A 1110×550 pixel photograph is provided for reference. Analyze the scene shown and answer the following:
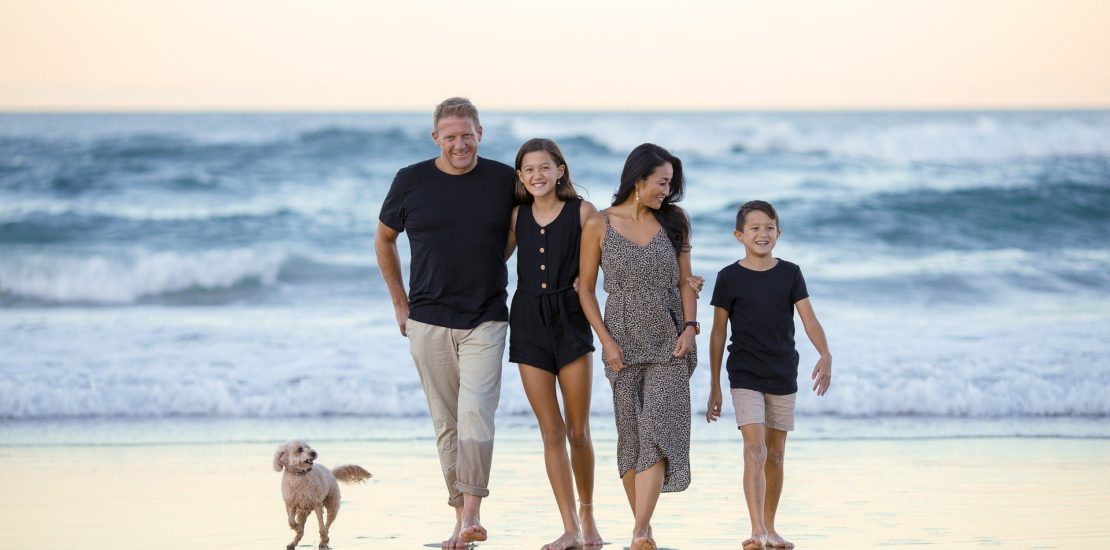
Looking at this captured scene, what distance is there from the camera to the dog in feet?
15.5

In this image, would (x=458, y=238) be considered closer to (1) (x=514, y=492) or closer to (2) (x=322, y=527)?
(2) (x=322, y=527)

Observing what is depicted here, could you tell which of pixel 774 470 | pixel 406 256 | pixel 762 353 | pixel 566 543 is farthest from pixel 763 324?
pixel 406 256

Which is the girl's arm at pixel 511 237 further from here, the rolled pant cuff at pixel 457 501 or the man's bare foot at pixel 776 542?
the man's bare foot at pixel 776 542

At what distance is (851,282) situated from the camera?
45.0ft

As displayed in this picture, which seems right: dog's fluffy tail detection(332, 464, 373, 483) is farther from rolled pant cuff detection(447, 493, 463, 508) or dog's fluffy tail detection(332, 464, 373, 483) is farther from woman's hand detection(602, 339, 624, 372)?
woman's hand detection(602, 339, 624, 372)

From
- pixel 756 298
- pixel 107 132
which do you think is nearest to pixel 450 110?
pixel 756 298

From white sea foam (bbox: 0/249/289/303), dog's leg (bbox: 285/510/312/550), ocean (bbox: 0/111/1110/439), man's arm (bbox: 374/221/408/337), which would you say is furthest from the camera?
white sea foam (bbox: 0/249/289/303)

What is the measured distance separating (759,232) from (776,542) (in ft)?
3.96

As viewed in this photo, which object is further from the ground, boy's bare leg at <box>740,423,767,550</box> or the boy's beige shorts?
the boy's beige shorts

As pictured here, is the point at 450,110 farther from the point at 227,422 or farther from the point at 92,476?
the point at 227,422

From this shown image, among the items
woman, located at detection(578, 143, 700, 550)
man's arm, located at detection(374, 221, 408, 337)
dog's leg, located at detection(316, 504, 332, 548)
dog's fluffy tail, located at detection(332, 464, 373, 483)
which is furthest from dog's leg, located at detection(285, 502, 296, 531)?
woman, located at detection(578, 143, 700, 550)

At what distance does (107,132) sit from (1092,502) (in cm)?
2209

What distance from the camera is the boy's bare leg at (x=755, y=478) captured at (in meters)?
4.68

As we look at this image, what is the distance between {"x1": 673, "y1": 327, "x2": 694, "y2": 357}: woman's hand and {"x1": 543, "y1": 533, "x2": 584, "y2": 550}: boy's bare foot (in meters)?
0.82
